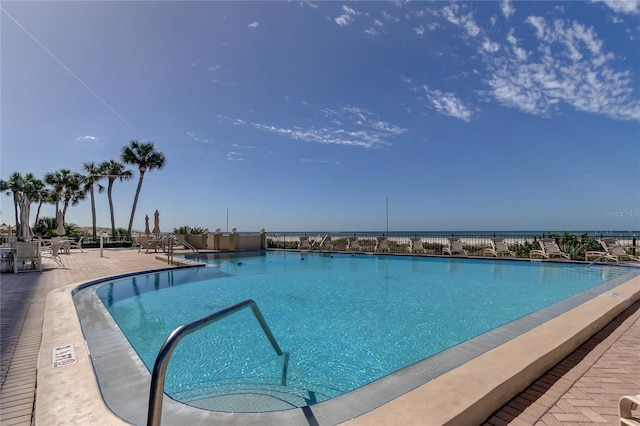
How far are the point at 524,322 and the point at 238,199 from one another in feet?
94.4

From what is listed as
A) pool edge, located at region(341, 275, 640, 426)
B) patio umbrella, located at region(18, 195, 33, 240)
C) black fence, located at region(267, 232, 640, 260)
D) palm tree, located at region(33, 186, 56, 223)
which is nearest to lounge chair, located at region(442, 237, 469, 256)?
black fence, located at region(267, 232, 640, 260)

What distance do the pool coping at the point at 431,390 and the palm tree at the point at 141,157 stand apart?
80.1ft

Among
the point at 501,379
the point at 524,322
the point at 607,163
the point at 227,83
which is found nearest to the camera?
the point at 501,379

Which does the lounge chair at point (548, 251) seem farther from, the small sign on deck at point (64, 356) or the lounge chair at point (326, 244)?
the small sign on deck at point (64, 356)

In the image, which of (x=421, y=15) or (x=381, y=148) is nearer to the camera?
(x=421, y=15)

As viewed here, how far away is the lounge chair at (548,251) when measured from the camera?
1123 centimetres

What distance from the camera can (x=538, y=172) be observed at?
25.2 meters

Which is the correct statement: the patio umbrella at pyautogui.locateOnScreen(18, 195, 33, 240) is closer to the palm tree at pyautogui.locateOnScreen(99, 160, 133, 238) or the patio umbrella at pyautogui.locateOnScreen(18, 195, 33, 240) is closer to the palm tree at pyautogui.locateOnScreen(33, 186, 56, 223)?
the palm tree at pyautogui.locateOnScreen(99, 160, 133, 238)

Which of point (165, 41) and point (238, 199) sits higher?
point (165, 41)

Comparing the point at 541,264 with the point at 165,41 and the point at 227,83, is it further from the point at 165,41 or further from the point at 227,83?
the point at 165,41

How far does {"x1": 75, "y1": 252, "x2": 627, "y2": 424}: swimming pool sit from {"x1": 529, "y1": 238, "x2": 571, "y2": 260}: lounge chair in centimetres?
100

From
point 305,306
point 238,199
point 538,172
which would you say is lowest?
point 305,306

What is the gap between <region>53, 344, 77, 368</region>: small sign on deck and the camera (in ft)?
8.12

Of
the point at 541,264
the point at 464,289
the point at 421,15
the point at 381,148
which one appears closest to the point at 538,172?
the point at 381,148
